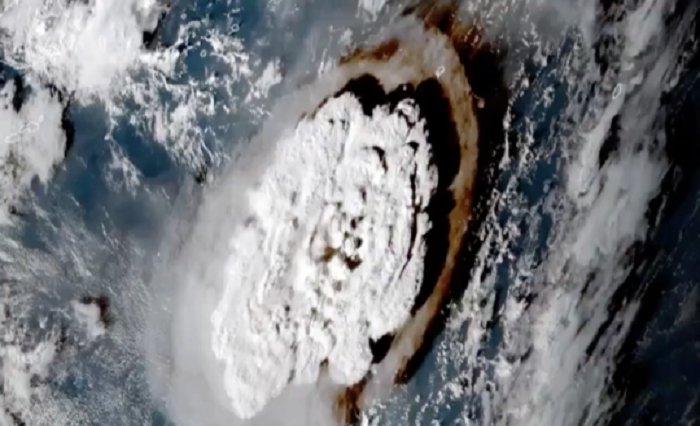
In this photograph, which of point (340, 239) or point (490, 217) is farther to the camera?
point (490, 217)

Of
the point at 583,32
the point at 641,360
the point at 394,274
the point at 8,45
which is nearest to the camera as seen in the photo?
the point at 8,45

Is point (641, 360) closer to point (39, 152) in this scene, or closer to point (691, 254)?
point (691, 254)

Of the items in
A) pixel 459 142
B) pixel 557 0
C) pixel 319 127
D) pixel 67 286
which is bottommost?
pixel 67 286

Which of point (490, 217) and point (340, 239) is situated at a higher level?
point (490, 217)

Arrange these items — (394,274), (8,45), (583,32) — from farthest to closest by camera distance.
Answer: (583,32) < (394,274) < (8,45)

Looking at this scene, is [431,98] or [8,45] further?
[431,98]

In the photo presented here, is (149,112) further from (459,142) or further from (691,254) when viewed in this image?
(691,254)

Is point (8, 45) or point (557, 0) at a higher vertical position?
point (557, 0)

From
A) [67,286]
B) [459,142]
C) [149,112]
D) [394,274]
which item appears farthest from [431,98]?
[67,286]
